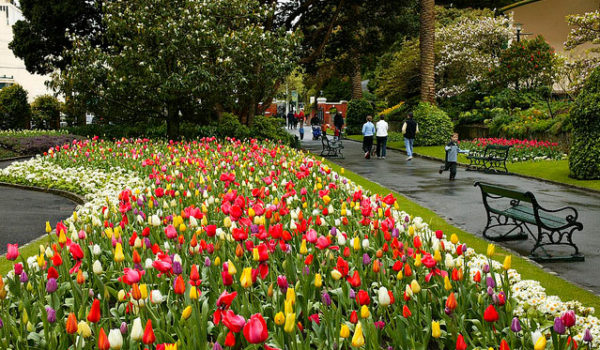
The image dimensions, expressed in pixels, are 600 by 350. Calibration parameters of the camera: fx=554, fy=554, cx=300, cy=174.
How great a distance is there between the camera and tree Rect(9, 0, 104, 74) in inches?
1106

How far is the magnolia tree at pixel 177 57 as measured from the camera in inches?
810

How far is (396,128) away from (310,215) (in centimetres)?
3551

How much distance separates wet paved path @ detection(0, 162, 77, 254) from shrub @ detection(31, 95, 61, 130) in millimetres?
25533

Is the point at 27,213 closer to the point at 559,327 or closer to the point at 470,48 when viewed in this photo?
the point at 559,327

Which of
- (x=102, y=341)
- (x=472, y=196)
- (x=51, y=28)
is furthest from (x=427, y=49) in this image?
(x=102, y=341)

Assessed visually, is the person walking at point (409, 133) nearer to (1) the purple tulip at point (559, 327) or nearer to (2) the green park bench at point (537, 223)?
(2) the green park bench at point (537, 223)

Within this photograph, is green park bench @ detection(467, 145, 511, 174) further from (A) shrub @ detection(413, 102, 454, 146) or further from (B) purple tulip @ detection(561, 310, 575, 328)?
(B) purple tulip @ detection(561, 310, 575, 328)

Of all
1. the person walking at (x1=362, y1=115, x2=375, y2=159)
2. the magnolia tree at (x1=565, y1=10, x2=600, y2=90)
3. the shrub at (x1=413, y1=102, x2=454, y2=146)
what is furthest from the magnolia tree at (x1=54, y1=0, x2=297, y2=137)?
the magnolia tree at (x1=565, y1=10, x2=600, y2=90)

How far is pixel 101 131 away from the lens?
94.5 ft

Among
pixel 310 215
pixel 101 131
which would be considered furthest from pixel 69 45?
pixel 310 215

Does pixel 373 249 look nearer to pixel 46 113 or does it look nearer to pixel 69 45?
pixel 69 45

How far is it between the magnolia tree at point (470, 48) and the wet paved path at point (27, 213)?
2740 cm

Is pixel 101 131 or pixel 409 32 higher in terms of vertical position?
pixel 409 32

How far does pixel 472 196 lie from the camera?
1261cm
